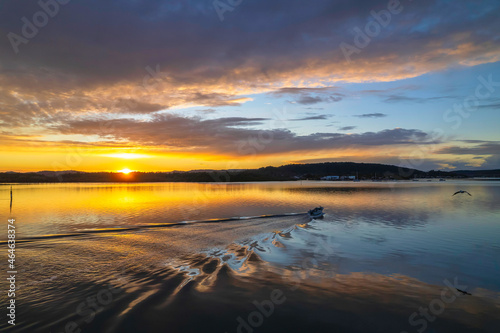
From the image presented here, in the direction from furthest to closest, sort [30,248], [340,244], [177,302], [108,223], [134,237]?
[108,223]
[134,237]
[340,244]
[30,248]
[177,302]

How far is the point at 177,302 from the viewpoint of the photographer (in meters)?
9.25

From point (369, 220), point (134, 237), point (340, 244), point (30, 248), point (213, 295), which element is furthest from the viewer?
point (369, 220)

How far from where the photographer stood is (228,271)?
1264cm

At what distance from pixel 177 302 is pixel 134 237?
12.2 m

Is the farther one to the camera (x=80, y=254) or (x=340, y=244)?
(x=340, y=244)

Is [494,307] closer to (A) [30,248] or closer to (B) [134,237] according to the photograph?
(B) [134,237]

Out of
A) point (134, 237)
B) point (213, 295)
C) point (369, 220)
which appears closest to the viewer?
point (213, 295)

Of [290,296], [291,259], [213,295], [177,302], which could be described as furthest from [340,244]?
[177,302]

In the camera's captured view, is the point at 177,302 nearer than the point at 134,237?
Yes

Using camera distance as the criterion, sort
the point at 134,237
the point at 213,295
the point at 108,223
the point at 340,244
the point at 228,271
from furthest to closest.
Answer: the point at 108,223, the point at 134,237, the point at 340,244, the point at 228,271, the point at 213,295

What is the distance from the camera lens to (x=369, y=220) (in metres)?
28.7

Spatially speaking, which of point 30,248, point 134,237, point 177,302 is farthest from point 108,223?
point 177,302

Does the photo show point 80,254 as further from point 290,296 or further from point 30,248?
point 290,296

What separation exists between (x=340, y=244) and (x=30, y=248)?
61.9 feet
